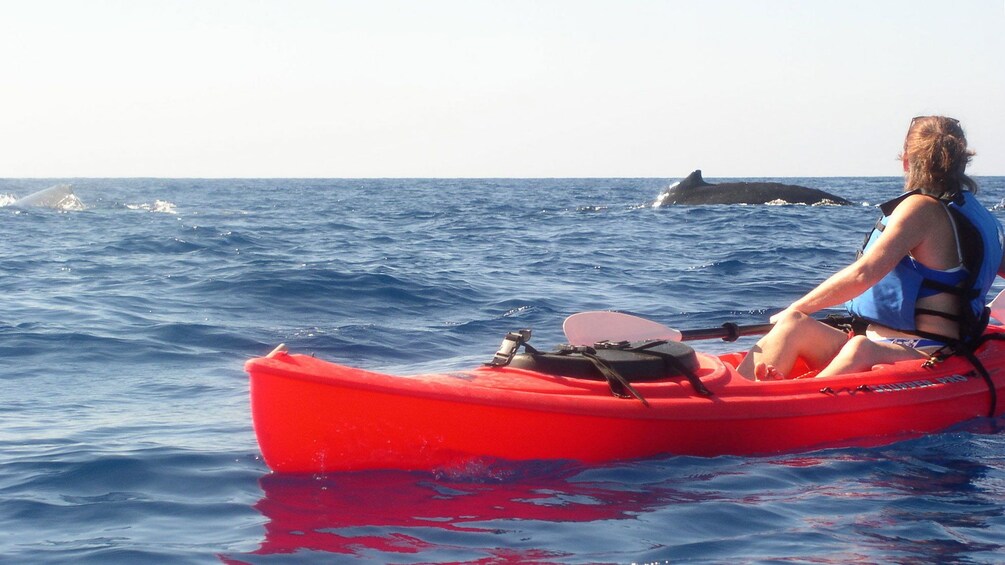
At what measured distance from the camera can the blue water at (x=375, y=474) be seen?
3.64 metres

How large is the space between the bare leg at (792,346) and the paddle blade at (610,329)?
1.40 ft

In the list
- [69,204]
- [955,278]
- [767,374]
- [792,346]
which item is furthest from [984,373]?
[69,204]

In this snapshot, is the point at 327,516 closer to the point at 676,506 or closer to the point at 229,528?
the point at 229,528

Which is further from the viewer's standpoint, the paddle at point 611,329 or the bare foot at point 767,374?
the bare foot at point 767,374

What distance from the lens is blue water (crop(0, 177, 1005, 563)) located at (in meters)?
3.64

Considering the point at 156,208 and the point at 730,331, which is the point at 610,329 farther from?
the point at 156,208

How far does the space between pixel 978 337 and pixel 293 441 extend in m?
3.41

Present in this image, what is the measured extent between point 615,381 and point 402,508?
1.16 m

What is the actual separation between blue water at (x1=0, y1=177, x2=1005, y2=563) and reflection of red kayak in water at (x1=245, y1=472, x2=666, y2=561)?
0.01 metres

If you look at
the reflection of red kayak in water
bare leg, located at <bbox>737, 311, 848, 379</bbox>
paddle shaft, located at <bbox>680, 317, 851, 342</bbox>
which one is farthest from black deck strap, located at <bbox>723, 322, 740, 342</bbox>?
the reflection of red kayak in water

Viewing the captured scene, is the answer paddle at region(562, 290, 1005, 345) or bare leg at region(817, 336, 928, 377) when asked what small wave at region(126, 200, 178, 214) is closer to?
paddle at region(562, 290, 1005, 345)

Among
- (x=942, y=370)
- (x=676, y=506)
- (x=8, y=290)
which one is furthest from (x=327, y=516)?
(x=8, y=290)

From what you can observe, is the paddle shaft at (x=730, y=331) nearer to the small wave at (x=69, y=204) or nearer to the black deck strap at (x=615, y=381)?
the black deck strap at (x=615, y=381)
